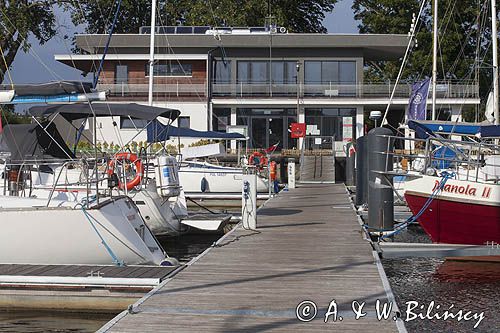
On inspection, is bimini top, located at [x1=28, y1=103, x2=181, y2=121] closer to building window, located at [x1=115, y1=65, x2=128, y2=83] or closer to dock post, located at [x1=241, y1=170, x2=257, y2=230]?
dock post, located at [x1=241, y1=170, x2=257, y2=230]

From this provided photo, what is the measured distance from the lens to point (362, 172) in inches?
779

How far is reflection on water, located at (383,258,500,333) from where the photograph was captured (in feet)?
35.3

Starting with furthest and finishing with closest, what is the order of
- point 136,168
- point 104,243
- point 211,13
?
point 211,13
point 136,168
point 104,243

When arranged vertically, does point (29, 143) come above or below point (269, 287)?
above

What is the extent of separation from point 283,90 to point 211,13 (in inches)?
479

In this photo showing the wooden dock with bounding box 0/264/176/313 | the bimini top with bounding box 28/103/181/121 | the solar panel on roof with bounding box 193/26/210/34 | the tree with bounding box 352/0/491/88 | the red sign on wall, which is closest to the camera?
the wooden dock with bounding box 0/264/176/313

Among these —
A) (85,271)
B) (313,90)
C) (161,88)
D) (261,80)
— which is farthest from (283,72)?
(85,271)

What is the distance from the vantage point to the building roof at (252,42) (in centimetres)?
4067

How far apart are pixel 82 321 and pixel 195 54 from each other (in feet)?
103

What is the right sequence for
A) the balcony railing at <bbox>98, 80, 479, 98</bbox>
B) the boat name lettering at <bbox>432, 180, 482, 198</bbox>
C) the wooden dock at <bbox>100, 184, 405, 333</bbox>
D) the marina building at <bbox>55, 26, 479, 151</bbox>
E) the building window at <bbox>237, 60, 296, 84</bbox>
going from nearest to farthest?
1. the wooden dock at <bbox>100, 184, 405, 333</bbox>
2. the boat name lettering at <bbox>432, 180, 482, 198</bbox>
3. the balcony railing at <bbox>98, 80, 479, 98</bbox>
4. the marina building at <bbox>55, 26, 479, 151</bbox>
5. the building window at <bbox>237, 60, 296, 84</bbox>

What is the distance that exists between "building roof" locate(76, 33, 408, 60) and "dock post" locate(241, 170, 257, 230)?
86.4 feet

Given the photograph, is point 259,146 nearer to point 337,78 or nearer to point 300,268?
point 337,78

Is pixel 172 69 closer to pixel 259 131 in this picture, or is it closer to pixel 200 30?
pixel 200 30

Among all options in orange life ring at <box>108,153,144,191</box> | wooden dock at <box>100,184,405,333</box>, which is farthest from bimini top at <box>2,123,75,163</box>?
wooden dock at <box>100,184,405,333</box>
